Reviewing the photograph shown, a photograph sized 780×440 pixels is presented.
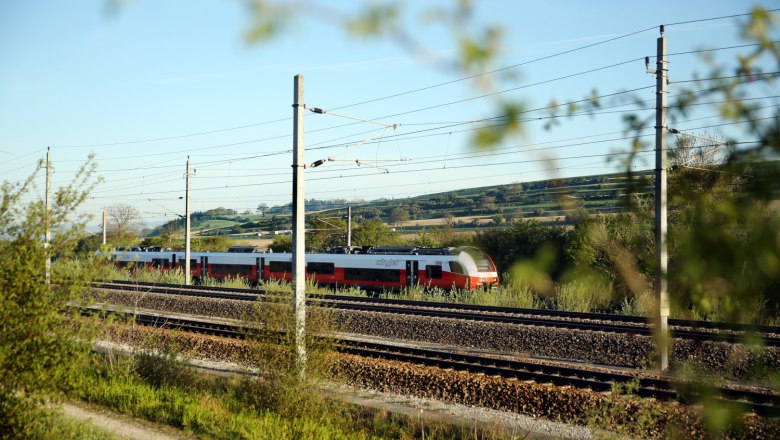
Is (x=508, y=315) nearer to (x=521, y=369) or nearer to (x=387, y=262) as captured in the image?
(x=521, y=369)

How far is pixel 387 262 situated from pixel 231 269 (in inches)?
541

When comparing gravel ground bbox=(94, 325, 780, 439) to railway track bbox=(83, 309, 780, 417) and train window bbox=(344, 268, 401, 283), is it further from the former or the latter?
train window bbox=(344, 268, 401, 283)

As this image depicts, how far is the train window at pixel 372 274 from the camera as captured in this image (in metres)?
33.5

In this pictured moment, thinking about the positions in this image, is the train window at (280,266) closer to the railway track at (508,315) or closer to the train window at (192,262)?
the railway track at (508,315)

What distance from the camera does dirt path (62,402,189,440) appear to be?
10.9 metres

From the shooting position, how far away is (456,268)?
31.5 meters

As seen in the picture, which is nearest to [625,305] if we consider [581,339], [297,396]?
[581,339]

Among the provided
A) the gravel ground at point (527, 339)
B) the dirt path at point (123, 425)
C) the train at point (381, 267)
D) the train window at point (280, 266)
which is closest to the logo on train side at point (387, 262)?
the train at point (381, 267)

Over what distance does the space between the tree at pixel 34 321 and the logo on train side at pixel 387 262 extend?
24.2 metres

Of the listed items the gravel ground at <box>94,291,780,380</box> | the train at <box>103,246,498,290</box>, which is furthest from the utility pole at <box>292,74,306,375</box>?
the train at <box>103,246,498,290</box>

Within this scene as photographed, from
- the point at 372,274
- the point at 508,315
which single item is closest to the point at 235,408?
the point at 508,315

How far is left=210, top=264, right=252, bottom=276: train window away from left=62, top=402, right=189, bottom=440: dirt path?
28705 millimetres

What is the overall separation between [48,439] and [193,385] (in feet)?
17.7

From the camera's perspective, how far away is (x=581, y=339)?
1853 centimetres
